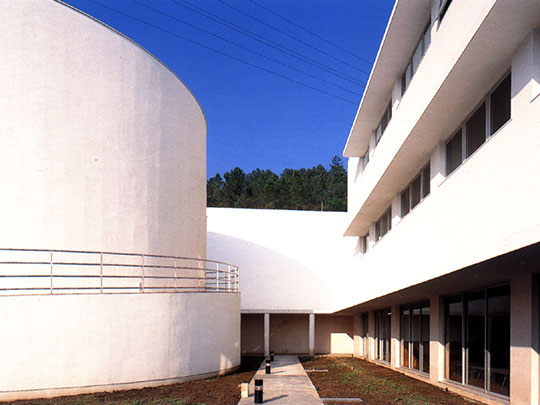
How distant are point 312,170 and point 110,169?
65.4 meters

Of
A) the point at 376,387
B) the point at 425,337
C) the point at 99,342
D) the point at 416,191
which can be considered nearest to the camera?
the point at 99,342

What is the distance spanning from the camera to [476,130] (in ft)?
33.8

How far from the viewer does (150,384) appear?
14.0 meters

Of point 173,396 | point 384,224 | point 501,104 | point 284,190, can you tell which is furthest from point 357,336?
point 284,190

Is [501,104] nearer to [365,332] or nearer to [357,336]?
[365,332]

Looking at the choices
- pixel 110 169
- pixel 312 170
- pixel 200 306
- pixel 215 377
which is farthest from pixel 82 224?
pixel 312 170

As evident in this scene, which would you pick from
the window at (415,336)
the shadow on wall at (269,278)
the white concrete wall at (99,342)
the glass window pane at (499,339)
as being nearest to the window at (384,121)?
the window at (415,336)

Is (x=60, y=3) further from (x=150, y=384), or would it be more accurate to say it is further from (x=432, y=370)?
(x=432, y=370)

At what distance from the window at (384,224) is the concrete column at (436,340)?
161 inches

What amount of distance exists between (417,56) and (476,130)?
4456 millimetres

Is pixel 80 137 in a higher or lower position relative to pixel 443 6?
lower

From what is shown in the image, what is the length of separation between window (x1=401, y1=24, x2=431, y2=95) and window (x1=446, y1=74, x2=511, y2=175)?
109 inches

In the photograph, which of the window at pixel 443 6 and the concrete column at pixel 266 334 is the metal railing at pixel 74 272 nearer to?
the window at pixel 443 6

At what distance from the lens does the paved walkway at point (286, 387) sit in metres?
12.2
